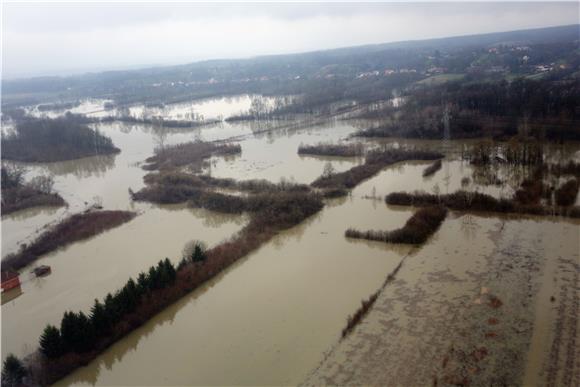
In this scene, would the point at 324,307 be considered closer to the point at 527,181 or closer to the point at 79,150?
the point at 527,181

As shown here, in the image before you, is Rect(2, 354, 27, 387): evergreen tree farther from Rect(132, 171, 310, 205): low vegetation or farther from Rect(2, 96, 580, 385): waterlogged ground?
Rect(132, 171, 310, 205): low vegetation

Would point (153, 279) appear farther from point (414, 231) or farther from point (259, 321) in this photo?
point (414, 231)

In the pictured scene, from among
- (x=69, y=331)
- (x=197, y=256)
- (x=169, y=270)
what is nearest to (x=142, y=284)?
(x=169, y=270)

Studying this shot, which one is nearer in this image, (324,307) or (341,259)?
(324,307)

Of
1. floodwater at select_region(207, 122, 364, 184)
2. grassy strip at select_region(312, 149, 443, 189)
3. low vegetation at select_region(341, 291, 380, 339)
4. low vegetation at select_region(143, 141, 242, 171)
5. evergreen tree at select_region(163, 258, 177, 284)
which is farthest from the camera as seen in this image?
low vegetation at select_region(143, 141, 242, 171)

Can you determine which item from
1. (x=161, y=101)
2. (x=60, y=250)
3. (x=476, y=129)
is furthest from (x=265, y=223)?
(x=161, y=101)

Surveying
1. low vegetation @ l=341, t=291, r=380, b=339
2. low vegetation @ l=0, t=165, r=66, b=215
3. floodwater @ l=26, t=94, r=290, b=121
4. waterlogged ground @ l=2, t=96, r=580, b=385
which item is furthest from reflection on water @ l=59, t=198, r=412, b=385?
floodwater @ l=26, t=94, r=290, b=121

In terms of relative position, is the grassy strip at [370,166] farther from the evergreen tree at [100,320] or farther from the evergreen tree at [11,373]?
the evergreen tree at [11,373]

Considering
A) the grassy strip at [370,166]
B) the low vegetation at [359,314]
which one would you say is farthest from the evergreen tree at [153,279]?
the grassy strip at [370,166]
